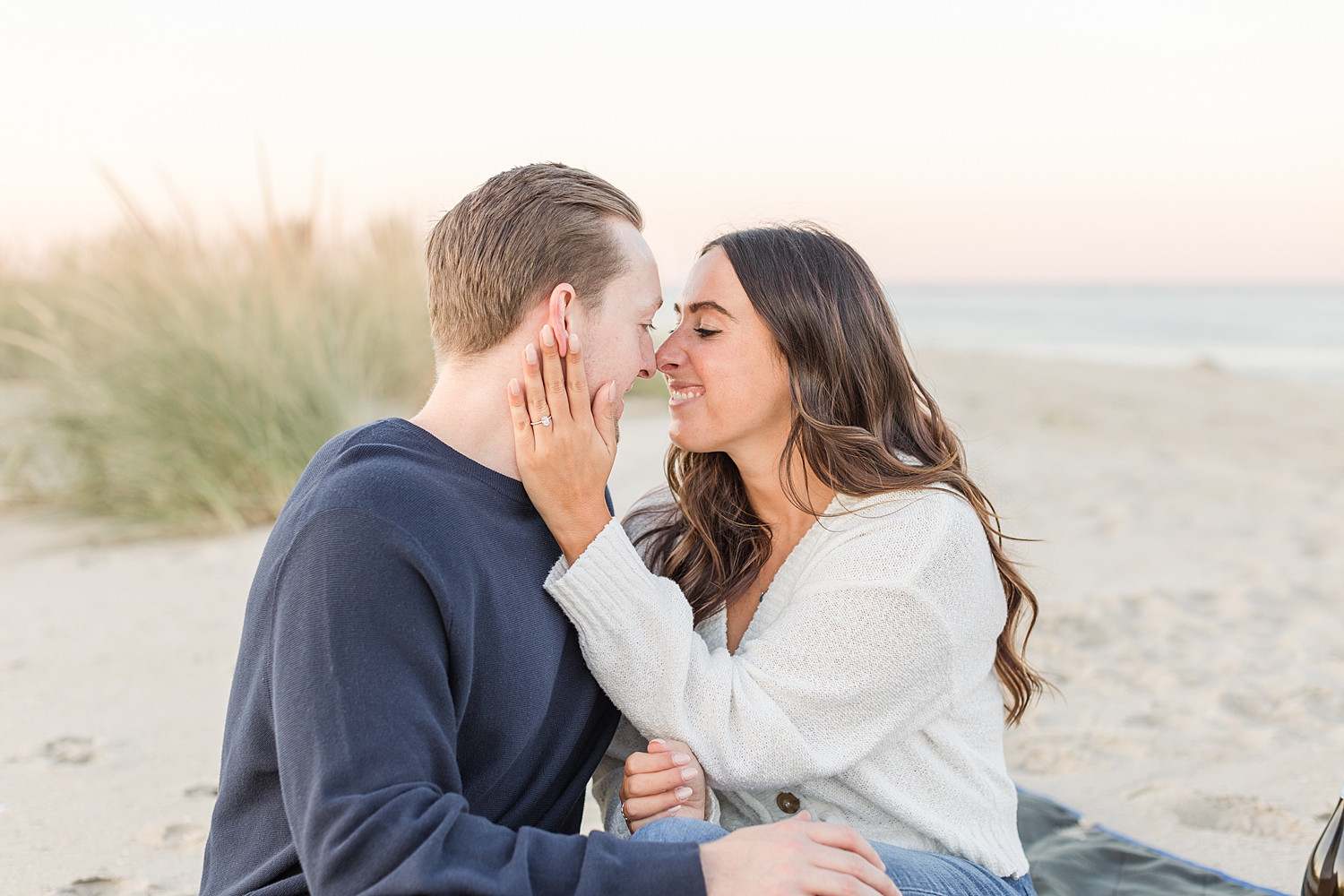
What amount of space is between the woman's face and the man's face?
0.40 meters

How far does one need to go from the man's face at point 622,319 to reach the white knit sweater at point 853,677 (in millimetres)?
322

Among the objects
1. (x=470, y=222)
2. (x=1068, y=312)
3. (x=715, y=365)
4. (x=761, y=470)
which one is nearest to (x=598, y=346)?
(x=470, y=222)

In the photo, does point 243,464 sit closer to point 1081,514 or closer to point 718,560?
point 718,560

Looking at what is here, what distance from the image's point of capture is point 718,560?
2689 mm

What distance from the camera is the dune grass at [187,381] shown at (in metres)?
6.52

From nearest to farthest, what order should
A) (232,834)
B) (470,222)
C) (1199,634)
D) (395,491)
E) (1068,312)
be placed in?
(395,491), (232,834), (470,222), (1199,634), (1068,312)

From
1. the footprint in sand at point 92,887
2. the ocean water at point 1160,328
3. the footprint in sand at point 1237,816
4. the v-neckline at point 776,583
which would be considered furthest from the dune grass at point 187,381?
the ocean water at point 1160,328

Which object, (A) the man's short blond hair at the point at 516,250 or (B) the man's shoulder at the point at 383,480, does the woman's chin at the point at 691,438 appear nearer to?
(A) the man's short blond hair at the point at 516,250

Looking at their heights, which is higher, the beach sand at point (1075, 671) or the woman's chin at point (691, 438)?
the woman's chin at point (691, 438)

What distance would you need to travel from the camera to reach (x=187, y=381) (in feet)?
21.4

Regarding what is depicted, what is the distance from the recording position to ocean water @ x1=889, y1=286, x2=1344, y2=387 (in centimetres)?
2261

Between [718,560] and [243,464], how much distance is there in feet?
16.0

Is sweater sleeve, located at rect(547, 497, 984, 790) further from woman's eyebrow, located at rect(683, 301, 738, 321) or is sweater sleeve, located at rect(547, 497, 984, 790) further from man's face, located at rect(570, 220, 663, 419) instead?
woman's eyebrow, located at rect(683, 301, 738, 321)

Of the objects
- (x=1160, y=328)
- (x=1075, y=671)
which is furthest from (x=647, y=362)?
(x=1160, y=328)
